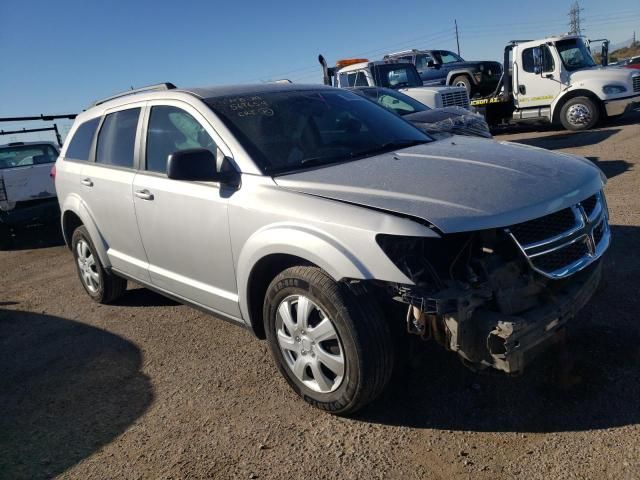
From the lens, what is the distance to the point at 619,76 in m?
12.6

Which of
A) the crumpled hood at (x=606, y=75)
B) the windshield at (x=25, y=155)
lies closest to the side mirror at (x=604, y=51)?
the crumpled hood at (x=606, y=75)

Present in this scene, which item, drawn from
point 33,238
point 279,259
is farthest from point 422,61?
point 279,259

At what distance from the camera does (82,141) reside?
5.21 m

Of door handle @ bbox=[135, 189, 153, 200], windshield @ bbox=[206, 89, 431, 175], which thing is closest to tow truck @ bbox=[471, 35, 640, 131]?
windshield @ bbox=[206, 89, 431, 175]

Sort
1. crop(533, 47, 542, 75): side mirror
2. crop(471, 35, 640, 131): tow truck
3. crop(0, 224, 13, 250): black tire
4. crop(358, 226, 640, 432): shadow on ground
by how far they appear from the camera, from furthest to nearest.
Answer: crop(533, 47, 542, 75): side mirror → crop(471, 35, 640, 131): tow truck → crop(0, 224, 13, 250): black tire → crop(358, 226, 640, 432): shadow on ground

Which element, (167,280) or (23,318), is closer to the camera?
(167,280)

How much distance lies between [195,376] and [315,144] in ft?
5.79

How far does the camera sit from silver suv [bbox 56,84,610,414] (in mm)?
2523

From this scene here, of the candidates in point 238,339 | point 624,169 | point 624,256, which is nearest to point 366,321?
point 238,339

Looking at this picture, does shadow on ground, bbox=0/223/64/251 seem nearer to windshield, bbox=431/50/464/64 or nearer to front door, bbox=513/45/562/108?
front door, bbox=513/45/562/108

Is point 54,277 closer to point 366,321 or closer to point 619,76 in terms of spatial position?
point 366,321

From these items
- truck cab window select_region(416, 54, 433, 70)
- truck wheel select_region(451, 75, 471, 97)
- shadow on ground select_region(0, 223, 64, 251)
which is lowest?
shadow on ground select_region(0, 223, 64, 251)

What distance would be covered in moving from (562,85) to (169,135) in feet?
39.8

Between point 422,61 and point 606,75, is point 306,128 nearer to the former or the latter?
point 606,75
